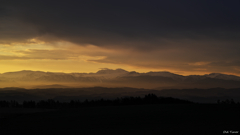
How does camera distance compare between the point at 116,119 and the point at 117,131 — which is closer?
the point at 117,131

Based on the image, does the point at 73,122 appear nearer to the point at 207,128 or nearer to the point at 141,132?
the point at 141,132

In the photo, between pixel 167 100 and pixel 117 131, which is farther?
pixel 167 100

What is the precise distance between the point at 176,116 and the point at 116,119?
7.31 meters

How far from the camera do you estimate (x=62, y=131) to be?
20.6m

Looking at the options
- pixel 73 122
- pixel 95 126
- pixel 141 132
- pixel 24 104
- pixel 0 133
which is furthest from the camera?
pixel 24 104

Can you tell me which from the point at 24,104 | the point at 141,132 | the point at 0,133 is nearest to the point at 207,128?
the point at 141,132

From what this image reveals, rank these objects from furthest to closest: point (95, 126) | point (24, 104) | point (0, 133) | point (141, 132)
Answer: point (24, 104), point (95, 126), point (0, 133), point (141, 132)

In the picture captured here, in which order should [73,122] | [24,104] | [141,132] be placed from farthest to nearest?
[24,104] → [73,122] → [141,132]

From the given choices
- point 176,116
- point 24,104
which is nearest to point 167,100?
point 176,116

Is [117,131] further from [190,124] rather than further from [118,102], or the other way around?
[118,102]

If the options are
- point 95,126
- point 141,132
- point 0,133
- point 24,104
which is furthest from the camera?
point 24,104

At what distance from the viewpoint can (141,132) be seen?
19.1 meters

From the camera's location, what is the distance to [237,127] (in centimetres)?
1936

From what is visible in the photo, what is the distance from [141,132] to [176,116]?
29.4 feet
